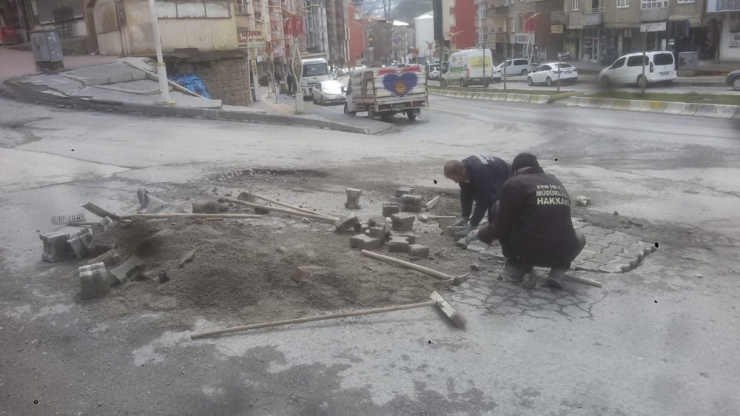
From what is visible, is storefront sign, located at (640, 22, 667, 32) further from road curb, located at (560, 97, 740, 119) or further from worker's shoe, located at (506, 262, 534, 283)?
road curb, located at (560, 97, 740, 119)

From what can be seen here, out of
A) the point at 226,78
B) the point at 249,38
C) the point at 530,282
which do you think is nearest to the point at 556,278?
the point at 530,282

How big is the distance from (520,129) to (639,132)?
10.5ft

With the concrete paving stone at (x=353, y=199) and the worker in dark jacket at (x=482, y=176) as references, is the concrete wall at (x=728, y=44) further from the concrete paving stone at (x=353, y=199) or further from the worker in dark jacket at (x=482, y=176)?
the worker in dark jacket at (x=482, y=176)

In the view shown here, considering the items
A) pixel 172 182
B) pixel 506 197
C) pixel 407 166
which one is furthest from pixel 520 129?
pixel 506 197

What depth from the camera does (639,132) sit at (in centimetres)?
1449

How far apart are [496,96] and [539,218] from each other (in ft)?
81.2

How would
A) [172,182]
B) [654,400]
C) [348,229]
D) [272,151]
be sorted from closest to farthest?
[654,400] → [348,229] → [172,182] → [272,151]

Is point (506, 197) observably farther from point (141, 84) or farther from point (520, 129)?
point (141, 84)

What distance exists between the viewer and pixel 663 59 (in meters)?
22.6

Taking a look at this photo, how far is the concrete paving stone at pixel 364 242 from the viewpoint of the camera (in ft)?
18.4

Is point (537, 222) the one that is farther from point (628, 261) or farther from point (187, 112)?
point (187, 112)

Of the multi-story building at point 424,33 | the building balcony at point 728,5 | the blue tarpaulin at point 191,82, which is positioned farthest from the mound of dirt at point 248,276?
the multi-story building at point 424,33

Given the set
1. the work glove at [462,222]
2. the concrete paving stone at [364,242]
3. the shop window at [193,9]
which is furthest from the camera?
the shop window at [193,9]

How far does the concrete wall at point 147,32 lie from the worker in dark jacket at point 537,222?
2073 cm
